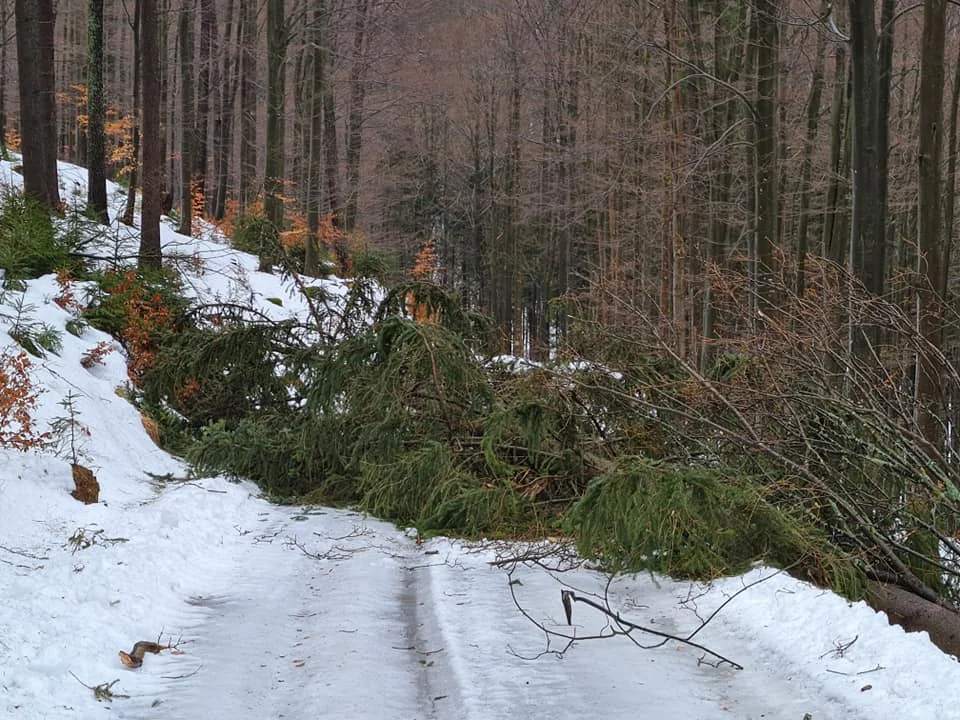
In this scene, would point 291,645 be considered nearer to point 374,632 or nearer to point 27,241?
point 374,632

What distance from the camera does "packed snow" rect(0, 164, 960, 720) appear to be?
12.4 feet

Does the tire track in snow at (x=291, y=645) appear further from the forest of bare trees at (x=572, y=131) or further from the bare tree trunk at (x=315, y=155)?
the bare tree trunk at (x=315, y=155)

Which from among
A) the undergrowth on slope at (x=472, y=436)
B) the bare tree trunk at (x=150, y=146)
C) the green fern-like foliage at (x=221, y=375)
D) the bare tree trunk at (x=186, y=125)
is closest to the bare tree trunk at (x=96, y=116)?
the bare tree trunk at (x=150, y=146)

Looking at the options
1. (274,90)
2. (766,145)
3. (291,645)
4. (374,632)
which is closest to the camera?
(291,645)

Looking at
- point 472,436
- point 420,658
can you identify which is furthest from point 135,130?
point 420,658

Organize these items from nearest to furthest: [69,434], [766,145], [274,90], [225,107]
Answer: [69,434] → [766,145] → [274,90] → [225,107]

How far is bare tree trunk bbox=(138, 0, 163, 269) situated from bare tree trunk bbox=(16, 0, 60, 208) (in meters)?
1.54

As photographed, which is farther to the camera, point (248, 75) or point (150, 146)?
point (248, 75)

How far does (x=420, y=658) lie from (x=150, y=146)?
12.4 meters

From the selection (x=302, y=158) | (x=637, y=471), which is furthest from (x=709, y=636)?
(x=302, y=158)

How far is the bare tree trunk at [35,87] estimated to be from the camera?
13.8 m

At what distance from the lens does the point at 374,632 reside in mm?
4793

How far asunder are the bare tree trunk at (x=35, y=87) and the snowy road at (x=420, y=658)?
10401mm

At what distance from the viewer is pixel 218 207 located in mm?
27156
